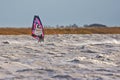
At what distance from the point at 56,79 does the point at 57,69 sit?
3.43 feet

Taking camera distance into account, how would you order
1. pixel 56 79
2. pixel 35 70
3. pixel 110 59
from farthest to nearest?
pixel 110 59 < pixel 35 70 < pixel 56 79

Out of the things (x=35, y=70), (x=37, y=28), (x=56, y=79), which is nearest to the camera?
(x=56, y=79)

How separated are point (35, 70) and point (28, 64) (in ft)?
3.30

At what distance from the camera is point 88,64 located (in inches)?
349

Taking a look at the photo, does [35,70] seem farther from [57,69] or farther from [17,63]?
[17,63]

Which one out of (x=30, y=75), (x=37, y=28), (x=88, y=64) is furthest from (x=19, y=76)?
(x=37, y=28)

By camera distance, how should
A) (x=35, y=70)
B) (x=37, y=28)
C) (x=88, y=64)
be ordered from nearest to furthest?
(x=35, y=70), (x=88, y=64), (x=37, y=28)

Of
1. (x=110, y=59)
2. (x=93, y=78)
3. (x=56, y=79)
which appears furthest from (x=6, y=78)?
(x=110, y=59)

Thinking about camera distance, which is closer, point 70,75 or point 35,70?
point 70,75

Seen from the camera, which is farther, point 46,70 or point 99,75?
point 46,70

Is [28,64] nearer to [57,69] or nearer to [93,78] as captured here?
[57,69]

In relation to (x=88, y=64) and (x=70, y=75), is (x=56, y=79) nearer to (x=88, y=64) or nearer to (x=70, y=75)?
(x=70, y=75)

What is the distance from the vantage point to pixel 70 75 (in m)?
7.29

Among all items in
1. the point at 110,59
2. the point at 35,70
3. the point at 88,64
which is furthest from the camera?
the point at 110,59
